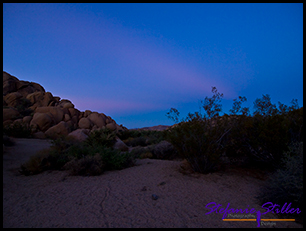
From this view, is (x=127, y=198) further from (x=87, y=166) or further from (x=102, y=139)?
(x=102, y=139)

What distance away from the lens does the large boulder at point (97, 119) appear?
33.7 metres

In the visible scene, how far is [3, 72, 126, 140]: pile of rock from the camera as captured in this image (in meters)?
23.8

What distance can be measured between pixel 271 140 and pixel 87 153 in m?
7.46

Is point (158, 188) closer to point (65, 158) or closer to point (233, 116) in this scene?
point (233, 116)

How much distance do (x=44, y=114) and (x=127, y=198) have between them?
80.1ft

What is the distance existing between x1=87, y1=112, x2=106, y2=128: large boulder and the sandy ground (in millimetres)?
26494

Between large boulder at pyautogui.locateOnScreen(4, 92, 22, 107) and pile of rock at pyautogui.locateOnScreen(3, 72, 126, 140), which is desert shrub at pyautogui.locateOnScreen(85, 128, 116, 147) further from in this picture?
large boulder at pyautogui.locateOnScreen(4, 92, 22, 107)

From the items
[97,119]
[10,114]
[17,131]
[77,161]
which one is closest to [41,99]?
[10,114]

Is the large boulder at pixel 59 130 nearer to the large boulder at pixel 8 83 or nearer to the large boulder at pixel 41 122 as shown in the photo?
the large boulder at pixel 41 122

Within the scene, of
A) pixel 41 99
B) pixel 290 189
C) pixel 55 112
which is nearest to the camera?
pixel 290 189

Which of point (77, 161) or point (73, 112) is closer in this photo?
point (77, 161)

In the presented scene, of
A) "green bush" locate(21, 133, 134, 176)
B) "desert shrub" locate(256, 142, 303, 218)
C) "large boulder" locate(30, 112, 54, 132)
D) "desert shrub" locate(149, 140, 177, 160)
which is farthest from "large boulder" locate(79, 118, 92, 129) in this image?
"desert shrub" locate(256, 142, 303, 218)

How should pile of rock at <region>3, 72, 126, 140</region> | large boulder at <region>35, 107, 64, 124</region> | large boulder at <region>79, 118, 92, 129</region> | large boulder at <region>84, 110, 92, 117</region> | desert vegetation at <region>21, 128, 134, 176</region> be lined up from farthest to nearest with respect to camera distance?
large boulder at <region>84, 110, 92, 117</region>, large boulder at <region>79, 118, 92, 129</region>, large boulder at <region>35, 107, 64, 124</region>, pile of rock at <region>3, 72, 126, 140</region>, desert vegetation at <region>21, 128, 134, 176</region>

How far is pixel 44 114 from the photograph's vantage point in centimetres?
2472
